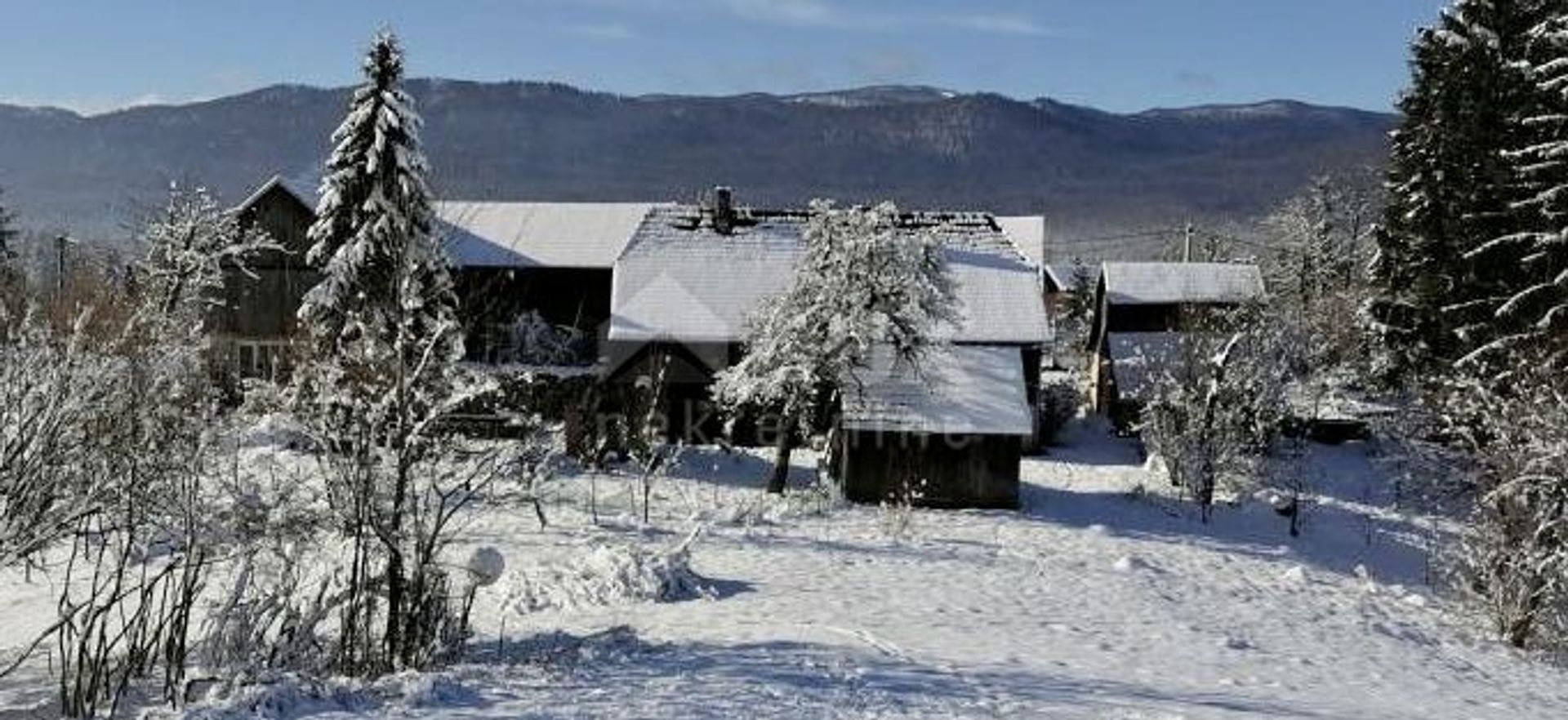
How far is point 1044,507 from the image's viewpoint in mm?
30609

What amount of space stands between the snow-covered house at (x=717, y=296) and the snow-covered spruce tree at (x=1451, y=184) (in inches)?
353

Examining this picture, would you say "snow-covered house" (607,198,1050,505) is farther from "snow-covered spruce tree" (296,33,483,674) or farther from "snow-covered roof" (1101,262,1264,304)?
"snow-covered roof" (1101,262,1264,304)

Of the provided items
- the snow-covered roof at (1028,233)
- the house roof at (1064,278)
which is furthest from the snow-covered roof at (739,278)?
the house roof at (1064,278)

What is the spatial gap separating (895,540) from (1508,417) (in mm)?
9975

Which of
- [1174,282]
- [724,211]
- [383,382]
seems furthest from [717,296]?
[1174,282]

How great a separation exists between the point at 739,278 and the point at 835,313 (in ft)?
33.4

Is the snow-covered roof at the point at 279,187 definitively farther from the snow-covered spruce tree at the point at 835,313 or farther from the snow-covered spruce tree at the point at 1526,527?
the snow-covered spruce tree at the point at 1526,527

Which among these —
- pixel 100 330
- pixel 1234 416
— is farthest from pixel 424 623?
pixel 1234 416

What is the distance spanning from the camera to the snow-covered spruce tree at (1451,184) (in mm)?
31453

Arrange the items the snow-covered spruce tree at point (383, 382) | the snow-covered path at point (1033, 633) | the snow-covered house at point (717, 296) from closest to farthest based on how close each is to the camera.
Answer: the snow-covered spruce tree at point (383, 382) → the snow-covered path at point (1033, 633) → the snow-covered house at point (717, 296)

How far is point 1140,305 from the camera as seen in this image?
52094mm

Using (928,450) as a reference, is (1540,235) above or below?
above

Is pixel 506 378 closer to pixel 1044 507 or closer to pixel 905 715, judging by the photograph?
pixel 1044 507

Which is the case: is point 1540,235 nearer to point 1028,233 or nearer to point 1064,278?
point 1028,233
